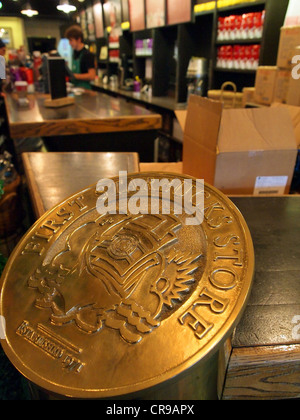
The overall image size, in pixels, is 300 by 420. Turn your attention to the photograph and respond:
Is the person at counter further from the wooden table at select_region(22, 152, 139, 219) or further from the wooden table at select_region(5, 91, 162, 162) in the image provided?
the wooden table at select_region(22, 152, 139, 219)

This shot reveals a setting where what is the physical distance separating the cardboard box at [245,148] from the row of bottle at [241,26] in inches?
86.7

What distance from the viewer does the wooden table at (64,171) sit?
1.26 m

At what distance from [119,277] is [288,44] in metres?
2.17

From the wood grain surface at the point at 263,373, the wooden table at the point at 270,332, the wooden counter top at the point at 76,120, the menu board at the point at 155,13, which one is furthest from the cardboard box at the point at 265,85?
the menu board at the point at 155,13

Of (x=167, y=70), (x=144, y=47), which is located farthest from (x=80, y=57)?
(x=167, y=70)

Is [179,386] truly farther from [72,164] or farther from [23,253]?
[72,164]

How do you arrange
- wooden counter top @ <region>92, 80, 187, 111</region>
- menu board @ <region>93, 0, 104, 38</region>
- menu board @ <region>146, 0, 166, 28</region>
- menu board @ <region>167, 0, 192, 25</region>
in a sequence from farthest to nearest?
menu board @ <region>93, 0, 104, 38</region>, menu board @ <region>146, 0, 166, 28</region>, wooden counter top @ <region>92, 80, 187, 111</region>, menu board @ <region>167, 0, 192, 25</region>

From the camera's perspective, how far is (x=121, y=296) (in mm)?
707

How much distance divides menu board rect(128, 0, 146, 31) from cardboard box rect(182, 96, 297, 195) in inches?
188

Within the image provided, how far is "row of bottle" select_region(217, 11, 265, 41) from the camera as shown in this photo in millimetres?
3014

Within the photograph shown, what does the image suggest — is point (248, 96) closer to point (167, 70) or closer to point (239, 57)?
point (239, 57)

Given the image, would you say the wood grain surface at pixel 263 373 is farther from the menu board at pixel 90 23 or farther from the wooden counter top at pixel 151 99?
the menu board at pixel 90 23

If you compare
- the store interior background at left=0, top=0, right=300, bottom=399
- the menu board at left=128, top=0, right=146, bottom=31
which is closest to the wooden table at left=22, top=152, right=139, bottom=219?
the store interior background at left=0, top=0, right=300, bottom=399
